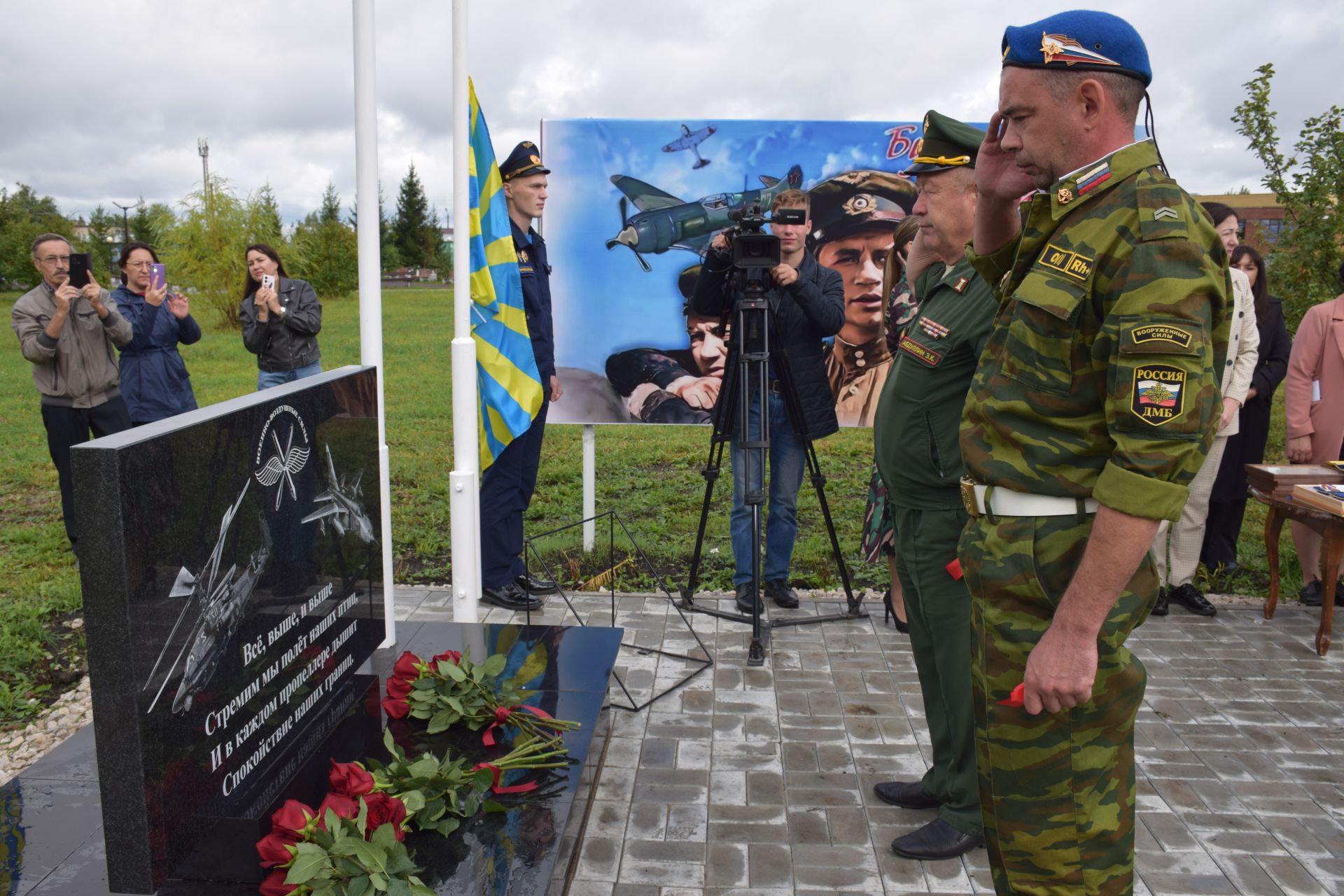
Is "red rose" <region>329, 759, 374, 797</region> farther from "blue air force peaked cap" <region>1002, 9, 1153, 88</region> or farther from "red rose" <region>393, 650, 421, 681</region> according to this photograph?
"blue air force peaked cap" <region>1002, 9, 1153, 88</region>

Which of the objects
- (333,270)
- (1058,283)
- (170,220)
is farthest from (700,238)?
(333,270)

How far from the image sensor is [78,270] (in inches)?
246

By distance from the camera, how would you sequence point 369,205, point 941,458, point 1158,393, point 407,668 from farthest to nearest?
point 369,205, point 407,668, point 941,458, point 1158,393

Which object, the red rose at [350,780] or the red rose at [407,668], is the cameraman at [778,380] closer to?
the red rose at [407,668]

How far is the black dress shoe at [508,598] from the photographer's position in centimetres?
512

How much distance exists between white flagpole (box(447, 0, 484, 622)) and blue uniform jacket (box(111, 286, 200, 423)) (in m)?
3.18

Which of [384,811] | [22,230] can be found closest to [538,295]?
[384,811]

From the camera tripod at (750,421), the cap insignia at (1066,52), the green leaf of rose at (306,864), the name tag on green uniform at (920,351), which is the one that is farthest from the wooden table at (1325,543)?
the green leaf of rose at (306,864)

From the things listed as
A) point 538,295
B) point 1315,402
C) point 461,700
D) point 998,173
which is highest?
point 998,173

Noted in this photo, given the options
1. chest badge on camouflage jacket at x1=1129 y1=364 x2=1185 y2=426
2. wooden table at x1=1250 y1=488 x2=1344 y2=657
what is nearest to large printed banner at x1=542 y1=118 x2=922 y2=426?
wooden table at x1=1250 y1=488 x2=1344 y2=657

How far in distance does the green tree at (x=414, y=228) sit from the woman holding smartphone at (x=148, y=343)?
46.4 m

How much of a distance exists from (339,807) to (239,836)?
9.4 inches

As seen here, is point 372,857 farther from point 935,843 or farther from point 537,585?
point 537,585

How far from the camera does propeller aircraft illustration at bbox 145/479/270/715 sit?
6.97 feet
